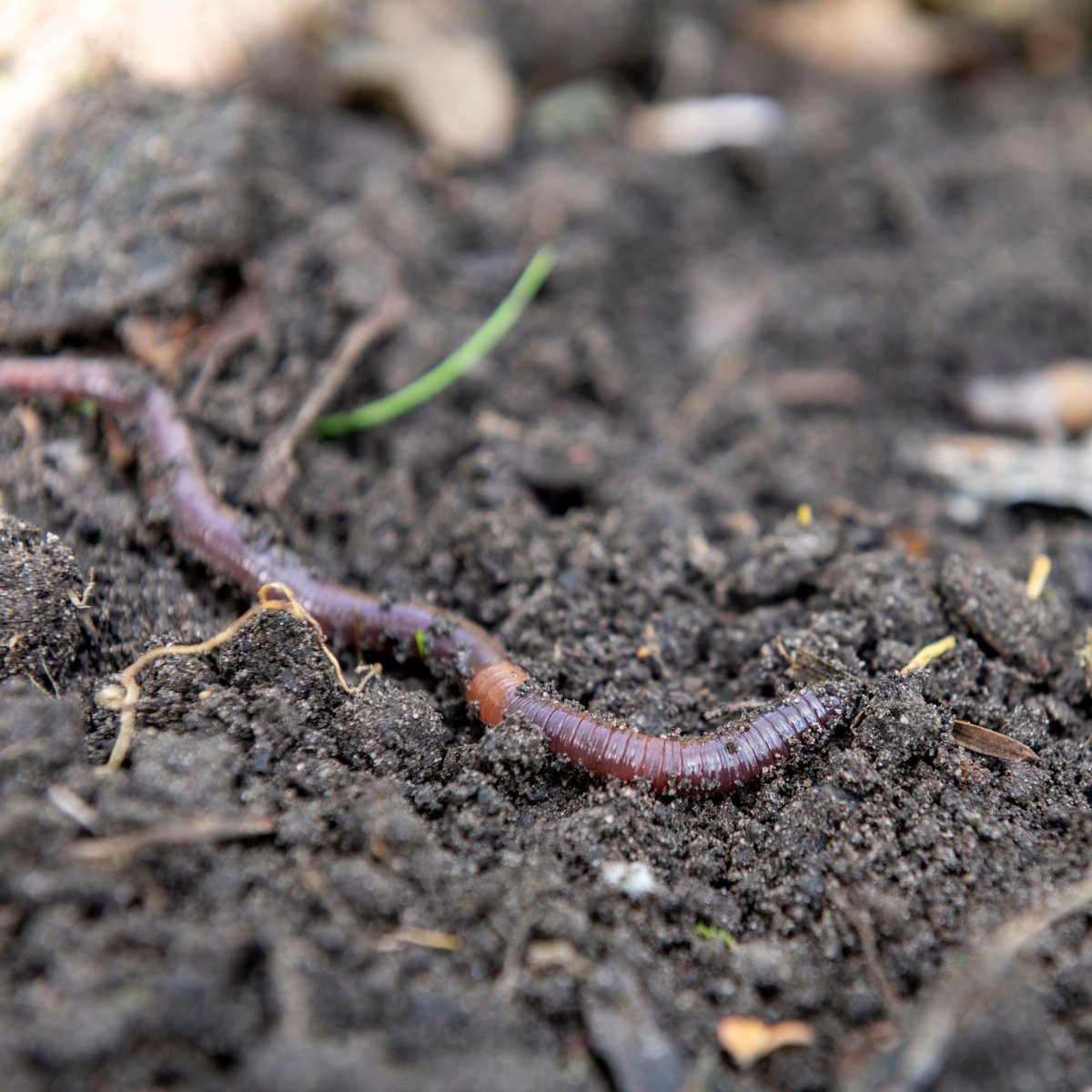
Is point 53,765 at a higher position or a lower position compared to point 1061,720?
higher

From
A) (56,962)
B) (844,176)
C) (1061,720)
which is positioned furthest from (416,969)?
(844,176)

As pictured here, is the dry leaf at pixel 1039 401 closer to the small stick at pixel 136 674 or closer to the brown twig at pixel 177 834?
the small stick at pixel 136 674

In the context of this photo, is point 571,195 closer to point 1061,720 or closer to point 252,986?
point 1061,720

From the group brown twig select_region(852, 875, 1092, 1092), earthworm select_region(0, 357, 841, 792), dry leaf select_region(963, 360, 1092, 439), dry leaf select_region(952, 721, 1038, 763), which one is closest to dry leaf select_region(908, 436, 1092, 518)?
dry leaf select_region(963, 360, 1092, 439)

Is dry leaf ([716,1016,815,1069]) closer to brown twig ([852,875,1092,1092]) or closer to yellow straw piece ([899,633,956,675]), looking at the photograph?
brown twig ([852,875,1092,1092])

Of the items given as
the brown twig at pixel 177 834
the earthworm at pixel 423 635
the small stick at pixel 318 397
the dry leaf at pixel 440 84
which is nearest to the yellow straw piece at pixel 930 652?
the earthworm at pixel 423 635

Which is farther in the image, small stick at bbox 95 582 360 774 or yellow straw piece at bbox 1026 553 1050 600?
yellow straw piece at bbox 1026 553 1050 600
